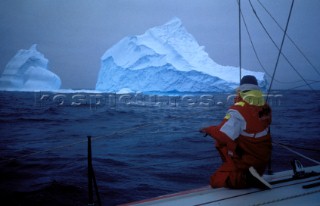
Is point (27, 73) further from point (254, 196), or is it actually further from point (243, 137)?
point (254, 196)

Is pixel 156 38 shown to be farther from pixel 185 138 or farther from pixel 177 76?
pixel 185 138

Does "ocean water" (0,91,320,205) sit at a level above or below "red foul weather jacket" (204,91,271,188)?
below

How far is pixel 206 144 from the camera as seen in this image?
22.1 ft

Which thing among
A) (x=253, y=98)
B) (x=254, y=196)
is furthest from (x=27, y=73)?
(x=254, y=196)

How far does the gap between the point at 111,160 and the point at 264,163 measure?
12.2 feet

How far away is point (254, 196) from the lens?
173 centimetres

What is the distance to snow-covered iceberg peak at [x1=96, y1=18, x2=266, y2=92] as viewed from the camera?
29.5 meters

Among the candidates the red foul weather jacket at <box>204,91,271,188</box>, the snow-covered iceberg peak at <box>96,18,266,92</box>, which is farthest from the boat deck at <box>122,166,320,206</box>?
the snow-covered iceberg peak at <box>96,18,266,92</box>

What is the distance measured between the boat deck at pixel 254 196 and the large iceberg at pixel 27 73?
35.9 meters

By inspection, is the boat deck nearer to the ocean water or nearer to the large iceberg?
the ocean water

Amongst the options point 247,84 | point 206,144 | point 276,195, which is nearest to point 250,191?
point 276,195

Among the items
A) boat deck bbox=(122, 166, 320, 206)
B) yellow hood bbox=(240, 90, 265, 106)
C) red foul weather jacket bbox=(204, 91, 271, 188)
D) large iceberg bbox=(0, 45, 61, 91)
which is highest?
large iceberg bbox=(0, 45, 61, 91)

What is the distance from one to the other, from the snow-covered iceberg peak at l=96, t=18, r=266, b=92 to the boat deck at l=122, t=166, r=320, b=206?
27.0 m

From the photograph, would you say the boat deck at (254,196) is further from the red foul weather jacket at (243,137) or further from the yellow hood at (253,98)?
the yellow hood at (253,98)
